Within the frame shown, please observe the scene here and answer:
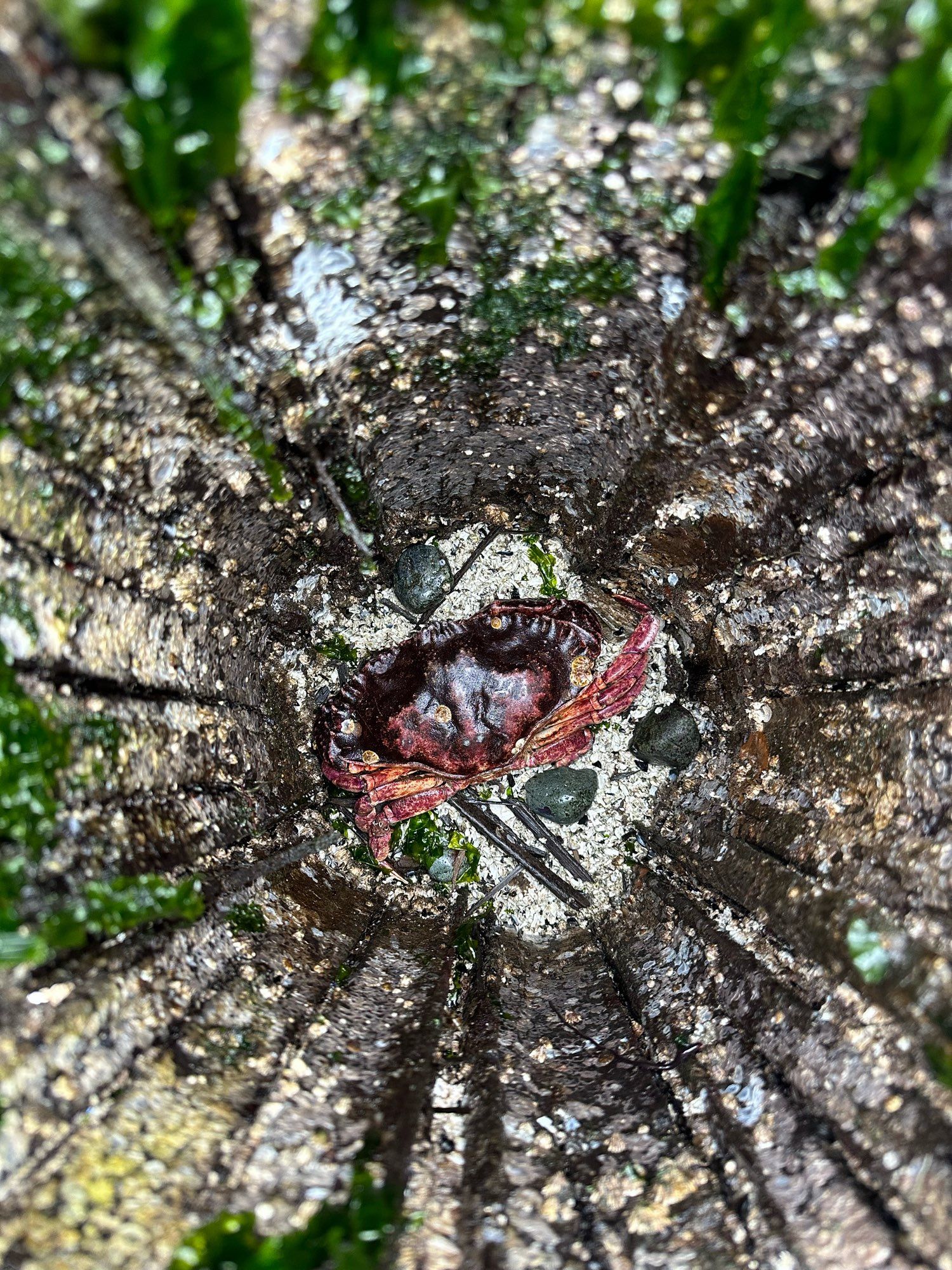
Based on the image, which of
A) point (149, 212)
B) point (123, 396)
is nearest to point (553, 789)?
point (123, 396)

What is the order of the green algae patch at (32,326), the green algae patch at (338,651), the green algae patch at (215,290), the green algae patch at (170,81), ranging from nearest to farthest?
the green algae patch at (170,81) → the green algae patch at (32,326) → the green algae patch at (215,290) → the green algae patch at (338,651)

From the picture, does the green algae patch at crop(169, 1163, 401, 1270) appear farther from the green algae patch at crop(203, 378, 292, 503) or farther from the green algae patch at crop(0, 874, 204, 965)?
the green algae patch at crop(203, 378, 292, 503)

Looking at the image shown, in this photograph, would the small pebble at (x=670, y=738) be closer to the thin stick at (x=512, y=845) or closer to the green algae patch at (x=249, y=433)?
the thin stick at (x=512, y=845)

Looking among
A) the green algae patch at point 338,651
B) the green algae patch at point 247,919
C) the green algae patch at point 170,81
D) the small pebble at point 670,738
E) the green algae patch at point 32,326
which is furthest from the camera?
the green algae patch at point 338,651

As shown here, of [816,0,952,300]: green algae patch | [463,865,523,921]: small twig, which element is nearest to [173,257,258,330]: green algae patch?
[816,0,952,300]: green algae patch

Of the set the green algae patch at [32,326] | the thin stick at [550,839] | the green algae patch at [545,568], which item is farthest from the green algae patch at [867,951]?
the green algae patch at [32,326]

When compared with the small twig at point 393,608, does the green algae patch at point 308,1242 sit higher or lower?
lower

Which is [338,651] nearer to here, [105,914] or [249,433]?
[249,433]
